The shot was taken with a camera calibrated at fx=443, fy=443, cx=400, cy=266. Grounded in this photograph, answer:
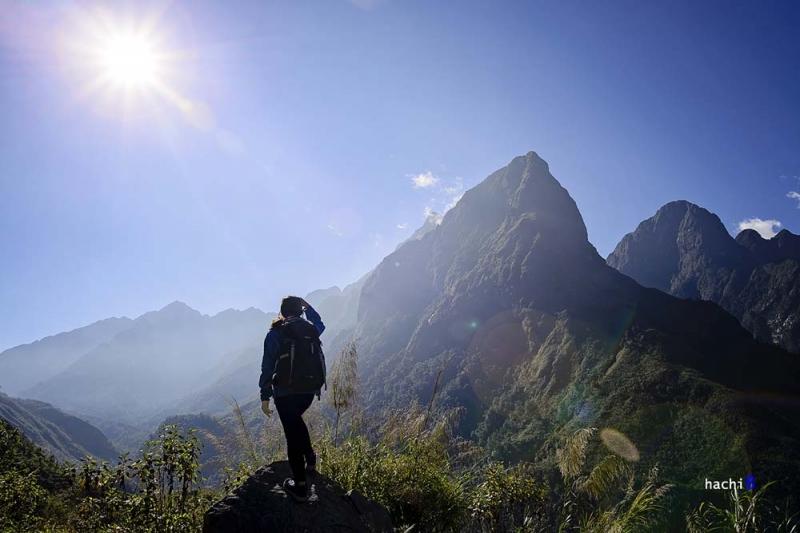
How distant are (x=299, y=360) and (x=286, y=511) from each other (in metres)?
1.74

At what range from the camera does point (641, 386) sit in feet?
365

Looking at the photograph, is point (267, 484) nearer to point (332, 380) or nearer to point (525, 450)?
point (332, 380)

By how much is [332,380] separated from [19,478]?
839 centimetres

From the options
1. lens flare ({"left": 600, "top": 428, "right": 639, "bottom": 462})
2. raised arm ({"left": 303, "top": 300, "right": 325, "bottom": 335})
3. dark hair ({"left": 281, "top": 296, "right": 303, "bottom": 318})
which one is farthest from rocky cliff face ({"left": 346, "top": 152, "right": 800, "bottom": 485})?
dark hair ({"left": 281, "top": 296, "right": 303, "bottom": 318})

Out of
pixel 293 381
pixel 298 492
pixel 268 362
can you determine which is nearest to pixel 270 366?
pixel 268 362

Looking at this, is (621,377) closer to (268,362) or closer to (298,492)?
(298,492)

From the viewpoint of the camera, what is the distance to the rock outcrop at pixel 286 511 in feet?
16.3

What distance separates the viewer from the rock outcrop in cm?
496

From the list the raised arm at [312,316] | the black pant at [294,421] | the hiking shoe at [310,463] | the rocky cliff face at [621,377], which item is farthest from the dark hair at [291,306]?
the rocky cliff face at [621,377]

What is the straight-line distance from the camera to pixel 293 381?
5641 millimetres

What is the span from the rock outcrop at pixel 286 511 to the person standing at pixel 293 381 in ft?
0.60

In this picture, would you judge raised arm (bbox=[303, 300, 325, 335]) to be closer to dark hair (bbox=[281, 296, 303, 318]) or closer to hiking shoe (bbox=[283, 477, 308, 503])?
dark hair (bbox=[281, 296, 303, 318])

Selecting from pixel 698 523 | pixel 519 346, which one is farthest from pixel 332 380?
pixel 519 346

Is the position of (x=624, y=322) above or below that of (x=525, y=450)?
above
